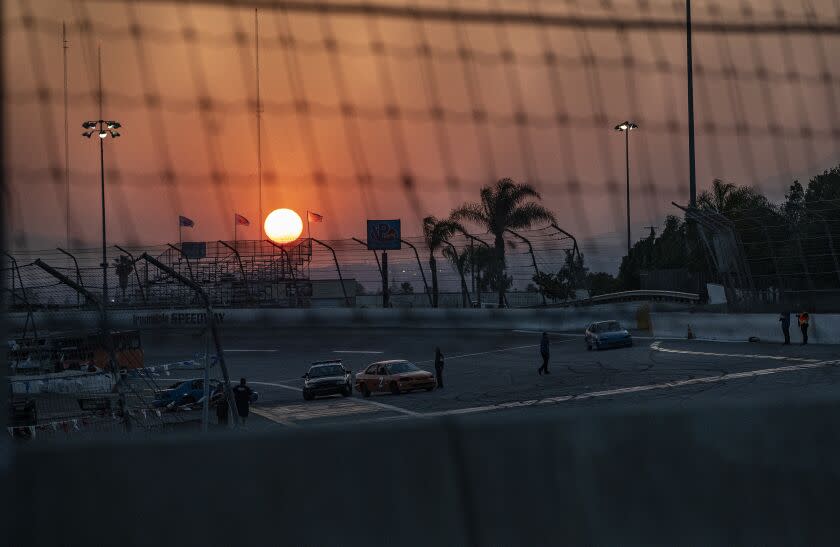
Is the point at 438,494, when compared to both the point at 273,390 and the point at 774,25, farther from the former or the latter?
the point at 273,390

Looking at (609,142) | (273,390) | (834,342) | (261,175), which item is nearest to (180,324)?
(261,175)

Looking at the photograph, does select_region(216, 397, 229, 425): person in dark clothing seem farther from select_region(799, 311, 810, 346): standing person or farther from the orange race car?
select_region(799, 311, 810, 346): standing person

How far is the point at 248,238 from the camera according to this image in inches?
208

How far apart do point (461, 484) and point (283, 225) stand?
2.24 m

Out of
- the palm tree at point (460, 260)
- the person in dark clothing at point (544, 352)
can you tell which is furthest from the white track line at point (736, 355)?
the palm tree at point (460, 260)

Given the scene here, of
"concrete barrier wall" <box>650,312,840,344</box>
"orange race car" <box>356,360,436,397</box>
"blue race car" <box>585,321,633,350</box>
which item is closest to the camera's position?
"orange race car" <box>356,360,436,397</box>

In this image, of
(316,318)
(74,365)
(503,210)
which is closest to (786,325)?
(503,210)

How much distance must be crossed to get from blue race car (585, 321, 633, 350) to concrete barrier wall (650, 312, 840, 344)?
138 centimetres

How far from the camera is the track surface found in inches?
754

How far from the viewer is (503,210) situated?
6902 millimetres

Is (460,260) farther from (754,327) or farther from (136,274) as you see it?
(754,327)

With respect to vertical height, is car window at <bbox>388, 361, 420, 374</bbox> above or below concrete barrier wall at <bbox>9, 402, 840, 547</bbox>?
below

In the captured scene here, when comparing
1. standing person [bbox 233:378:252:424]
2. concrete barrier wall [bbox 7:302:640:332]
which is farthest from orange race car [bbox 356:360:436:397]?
concrete barrier wall [bbox 7:302:640:332]

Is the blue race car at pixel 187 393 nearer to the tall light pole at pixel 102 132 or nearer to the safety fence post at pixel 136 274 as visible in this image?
the safety fence post at pixel 136 274
